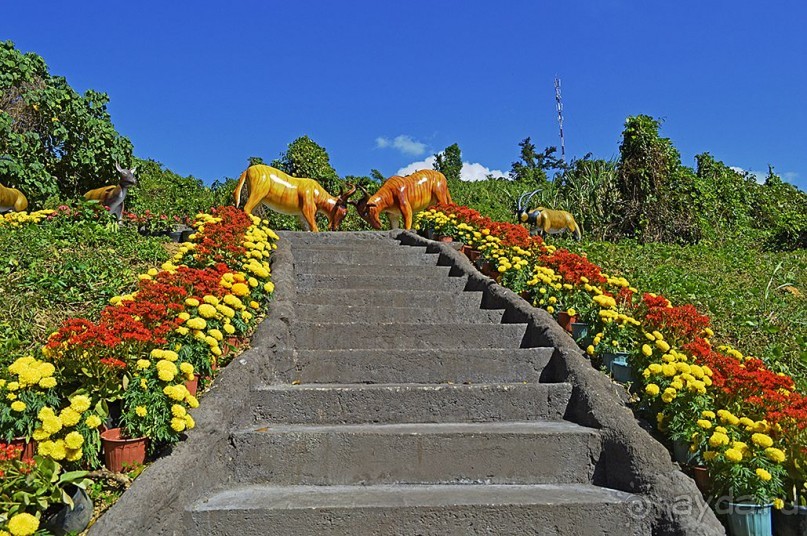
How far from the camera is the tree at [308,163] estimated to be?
12.5m

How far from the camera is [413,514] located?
8.41ft

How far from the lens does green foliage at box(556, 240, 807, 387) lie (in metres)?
4.54

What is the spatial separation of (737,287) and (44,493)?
633 cm

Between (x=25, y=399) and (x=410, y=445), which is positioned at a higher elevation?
(x=25, y=399)

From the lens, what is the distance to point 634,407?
137 inches

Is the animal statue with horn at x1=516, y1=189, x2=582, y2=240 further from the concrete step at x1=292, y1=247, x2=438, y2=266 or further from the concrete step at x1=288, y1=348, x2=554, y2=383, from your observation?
the concrete step at x1=288, y1=348, x2=554, y2=383

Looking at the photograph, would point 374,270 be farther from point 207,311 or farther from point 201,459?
point 201,459

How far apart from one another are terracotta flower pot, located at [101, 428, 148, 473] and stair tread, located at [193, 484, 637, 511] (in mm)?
343

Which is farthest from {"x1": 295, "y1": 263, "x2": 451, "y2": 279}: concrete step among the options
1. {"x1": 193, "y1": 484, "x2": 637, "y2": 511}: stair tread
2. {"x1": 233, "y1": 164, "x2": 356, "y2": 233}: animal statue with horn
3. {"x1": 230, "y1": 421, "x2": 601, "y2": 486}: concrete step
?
{"x1": 193, "y1": 484, "x2": 637, "y2": 511}: stair tread

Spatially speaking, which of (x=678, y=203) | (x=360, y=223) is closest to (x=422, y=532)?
(x=678, y=203)

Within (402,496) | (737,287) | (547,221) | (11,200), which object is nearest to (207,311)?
(402,496)

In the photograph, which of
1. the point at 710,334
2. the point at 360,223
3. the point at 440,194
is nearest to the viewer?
the point at 710,334

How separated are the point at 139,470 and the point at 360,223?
1020cm

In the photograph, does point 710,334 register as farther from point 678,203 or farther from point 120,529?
point 678,203
